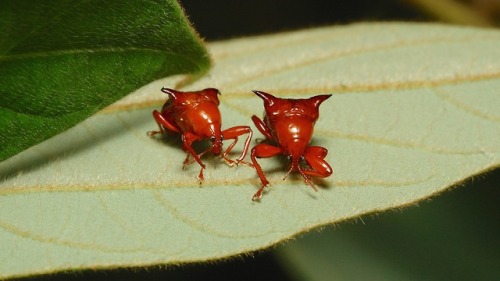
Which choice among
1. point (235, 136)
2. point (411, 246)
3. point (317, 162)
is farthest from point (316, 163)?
point (411, 246)

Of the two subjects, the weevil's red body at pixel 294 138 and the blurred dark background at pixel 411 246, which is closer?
the weevil's red body at pixel 294 138

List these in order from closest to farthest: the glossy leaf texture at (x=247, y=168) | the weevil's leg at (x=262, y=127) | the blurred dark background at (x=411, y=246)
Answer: the glossy leaf texture at (x=247, y=168) < the weevil's leg at (x=262, y=127) < the blurred dark background at (x=411, y=246)

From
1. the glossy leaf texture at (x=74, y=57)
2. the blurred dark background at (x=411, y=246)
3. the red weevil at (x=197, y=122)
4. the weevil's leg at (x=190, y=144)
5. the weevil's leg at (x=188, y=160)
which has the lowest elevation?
the blurred dark background at (x=411, y=246)

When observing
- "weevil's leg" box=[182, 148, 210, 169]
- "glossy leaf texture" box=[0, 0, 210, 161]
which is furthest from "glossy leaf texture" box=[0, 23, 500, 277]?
"glossy leaf texture" box=[0, 0, 210, 161]

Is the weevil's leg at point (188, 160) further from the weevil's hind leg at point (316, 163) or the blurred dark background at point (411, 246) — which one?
the blurred dark background at point (411, 246)

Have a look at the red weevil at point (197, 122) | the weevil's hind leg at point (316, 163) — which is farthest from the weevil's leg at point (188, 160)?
the weevil's hind leg at point (316, 163)

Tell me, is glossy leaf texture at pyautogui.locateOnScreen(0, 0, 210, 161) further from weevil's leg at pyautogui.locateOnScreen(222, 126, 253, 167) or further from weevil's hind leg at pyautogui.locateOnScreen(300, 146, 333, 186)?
weevil's hind leg at pyautogui.locateOnScreen(300, 146, 333, 186)

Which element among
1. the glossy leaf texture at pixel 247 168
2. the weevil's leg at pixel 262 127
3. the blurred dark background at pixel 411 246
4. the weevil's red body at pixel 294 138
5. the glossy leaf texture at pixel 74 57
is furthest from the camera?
the blurred dark background at pixel 411 246

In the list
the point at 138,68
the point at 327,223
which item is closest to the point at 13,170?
the point at 138,68

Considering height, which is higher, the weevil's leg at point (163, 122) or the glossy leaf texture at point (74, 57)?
the glossy leaf texture at point (74, 57)
